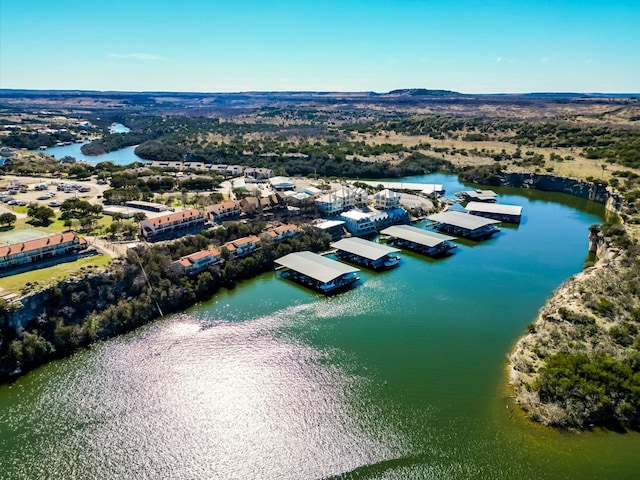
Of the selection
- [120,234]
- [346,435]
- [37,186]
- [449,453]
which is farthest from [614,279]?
[37,186]

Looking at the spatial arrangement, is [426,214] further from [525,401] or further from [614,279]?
[525,401]

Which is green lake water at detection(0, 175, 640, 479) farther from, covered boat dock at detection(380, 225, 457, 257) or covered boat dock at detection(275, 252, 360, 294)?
covered boat dock at detection(380, 225, 457, 257)

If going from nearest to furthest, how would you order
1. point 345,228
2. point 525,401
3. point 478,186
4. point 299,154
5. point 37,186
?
point 525,401 < point 345,228 < point 37,186 < point 478,186 < point 299,154

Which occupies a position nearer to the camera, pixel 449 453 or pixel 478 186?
pixel 449 453

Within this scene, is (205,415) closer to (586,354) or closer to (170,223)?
(586,354)

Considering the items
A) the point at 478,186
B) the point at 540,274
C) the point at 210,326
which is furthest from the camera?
the point at 478,186

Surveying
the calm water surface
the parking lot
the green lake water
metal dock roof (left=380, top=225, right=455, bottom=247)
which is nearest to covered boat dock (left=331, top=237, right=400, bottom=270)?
metal dock roof (left=380, top=225, right=455, bottom=247)

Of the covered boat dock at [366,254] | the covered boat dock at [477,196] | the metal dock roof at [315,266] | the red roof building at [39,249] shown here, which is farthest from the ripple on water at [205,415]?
the covered boat dock at [477,196]
